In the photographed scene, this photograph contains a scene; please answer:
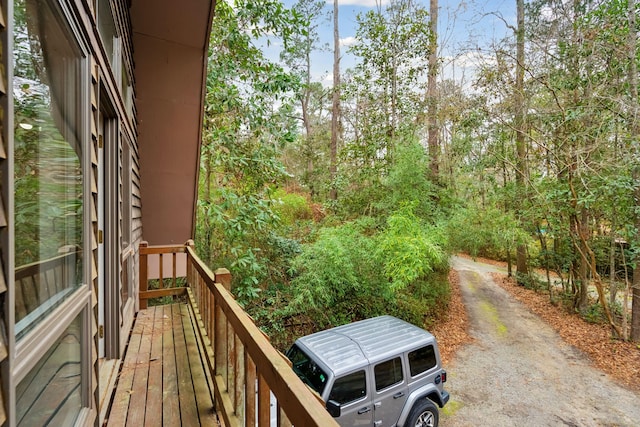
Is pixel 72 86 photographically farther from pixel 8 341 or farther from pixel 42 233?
pixel 8 341

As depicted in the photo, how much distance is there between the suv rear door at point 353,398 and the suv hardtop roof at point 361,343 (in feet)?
0.35

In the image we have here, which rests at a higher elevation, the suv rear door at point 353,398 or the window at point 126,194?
the window at point 126,194

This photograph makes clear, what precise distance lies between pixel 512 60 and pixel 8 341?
31.2 ft

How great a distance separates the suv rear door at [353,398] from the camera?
11.2 ft

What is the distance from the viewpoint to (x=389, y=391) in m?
3.77

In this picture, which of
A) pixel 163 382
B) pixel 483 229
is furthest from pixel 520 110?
pixel 163 382

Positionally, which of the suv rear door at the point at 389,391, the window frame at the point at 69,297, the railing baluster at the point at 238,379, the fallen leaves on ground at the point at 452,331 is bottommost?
the fallen leaves on ground at the point at 452,331

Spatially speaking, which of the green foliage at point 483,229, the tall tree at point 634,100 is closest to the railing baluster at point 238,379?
the green foliage at point 483,229

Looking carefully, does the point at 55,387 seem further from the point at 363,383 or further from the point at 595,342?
the point at 595,342

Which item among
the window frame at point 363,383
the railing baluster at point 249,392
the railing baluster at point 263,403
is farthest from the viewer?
the window frame at point 363,383

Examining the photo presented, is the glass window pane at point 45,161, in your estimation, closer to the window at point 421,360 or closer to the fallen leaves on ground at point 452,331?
the window at point 421,360

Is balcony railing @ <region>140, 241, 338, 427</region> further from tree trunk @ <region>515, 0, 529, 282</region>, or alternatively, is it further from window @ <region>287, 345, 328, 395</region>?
tree trunk @ <region>515, 0, 529, 282</region>

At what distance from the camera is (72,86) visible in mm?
1293

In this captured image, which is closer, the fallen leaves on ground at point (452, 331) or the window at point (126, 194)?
the window at point (126, 194)
